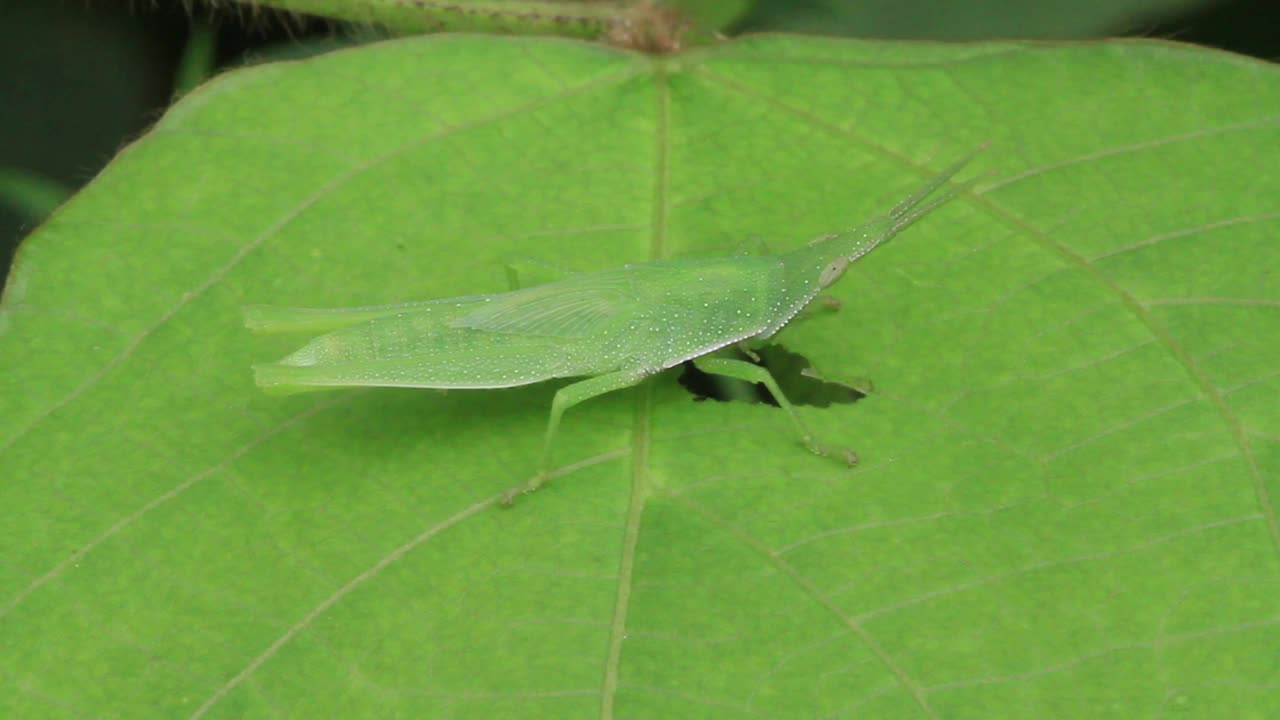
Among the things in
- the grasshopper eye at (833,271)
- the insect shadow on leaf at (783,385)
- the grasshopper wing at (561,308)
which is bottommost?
the insect shadow on leaf at (783,385)

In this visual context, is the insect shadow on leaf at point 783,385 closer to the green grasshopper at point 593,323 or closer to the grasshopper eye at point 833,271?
the green grasshopper at point 593,323

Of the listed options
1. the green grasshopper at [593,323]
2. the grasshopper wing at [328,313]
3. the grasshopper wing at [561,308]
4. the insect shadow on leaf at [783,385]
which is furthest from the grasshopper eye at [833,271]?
the grasshopper wing at [328,313]

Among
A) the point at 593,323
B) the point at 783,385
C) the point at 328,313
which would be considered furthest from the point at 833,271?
the point at 328,313

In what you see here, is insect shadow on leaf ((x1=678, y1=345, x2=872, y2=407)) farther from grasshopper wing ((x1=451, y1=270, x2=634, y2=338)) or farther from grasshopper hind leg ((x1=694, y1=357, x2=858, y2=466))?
grasshopper wing ((x1=451, y1=270, x2=634, y2=338))

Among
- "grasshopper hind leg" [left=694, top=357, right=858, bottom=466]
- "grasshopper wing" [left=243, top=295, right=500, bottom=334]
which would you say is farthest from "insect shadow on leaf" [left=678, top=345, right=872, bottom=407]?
"grasshopper wing" [left=243, top=295, right=500, bottom=334]

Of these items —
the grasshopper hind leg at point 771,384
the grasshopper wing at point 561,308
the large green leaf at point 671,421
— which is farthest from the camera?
the grasshopper wing at point 561,308

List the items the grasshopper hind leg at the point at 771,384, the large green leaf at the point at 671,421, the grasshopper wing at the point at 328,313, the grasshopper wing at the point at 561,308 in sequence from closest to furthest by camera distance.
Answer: the large green leaf at the point at 671,421 < the grasshopper hind leg at the point at 771,384 < the grasshopper wing at the point at 328,313 < the grasshopper wing at the point at 561,308

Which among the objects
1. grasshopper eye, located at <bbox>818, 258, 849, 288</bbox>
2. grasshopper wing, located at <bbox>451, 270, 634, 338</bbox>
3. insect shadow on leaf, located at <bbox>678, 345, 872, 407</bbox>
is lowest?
insect shadow on leaf, located at <bbox>678, 345, 872, 407</bbox>
